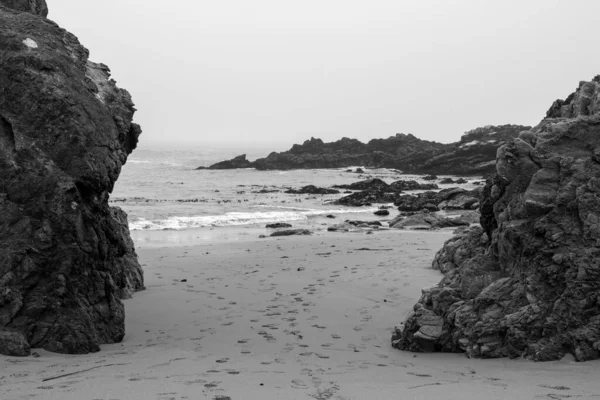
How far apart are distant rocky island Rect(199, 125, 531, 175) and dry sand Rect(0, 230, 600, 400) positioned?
47.3 metres

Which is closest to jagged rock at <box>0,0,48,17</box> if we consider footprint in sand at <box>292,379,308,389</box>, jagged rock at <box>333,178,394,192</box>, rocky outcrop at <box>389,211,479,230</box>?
footprint in sand at <box>292,379,308,389</box>

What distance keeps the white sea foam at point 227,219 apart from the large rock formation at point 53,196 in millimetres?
13890

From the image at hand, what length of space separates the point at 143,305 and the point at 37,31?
411 cm

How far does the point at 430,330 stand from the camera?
19.2ft

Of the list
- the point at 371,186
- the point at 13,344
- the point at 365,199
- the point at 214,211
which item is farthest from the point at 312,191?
the point at 13,344

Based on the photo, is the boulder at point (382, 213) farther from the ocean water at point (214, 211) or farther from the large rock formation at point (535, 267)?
the large rock formation at point (535, 267)

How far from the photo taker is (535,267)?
5320mm

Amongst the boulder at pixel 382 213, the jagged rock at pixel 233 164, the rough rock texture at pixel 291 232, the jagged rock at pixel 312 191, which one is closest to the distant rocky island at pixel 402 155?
the jagged rock at pixel 233 164

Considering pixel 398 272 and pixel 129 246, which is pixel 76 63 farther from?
pixel 398 272

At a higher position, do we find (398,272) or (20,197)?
(20,197)

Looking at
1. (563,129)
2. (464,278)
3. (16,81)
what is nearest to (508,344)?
(464,278)

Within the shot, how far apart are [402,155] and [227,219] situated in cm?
5469

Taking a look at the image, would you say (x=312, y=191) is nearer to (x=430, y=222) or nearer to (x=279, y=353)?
(x=430, y=222)

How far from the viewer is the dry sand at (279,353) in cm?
425
